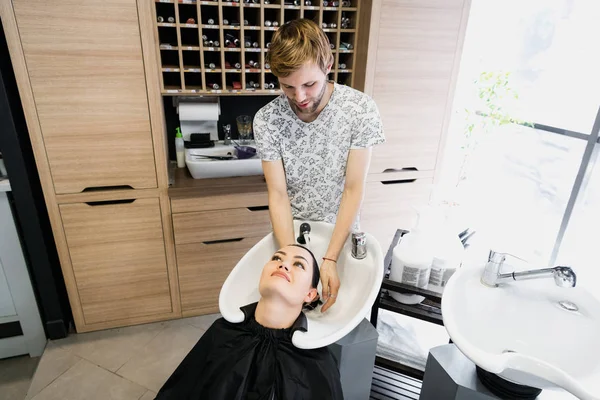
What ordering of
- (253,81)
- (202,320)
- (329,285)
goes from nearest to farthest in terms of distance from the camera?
1. (329,285)
2. (253,81)
3. (202,320)

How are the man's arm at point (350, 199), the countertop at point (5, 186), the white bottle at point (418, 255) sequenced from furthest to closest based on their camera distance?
the countertop at point (5, 186), the white bottle at point (418, 255), the man's arm at point (350, 199)

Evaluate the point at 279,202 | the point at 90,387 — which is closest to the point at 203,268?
the point at 90,387

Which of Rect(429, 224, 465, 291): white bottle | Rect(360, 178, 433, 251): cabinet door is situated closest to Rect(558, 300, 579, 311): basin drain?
Rect(429, 224, 465, 291): white bottle

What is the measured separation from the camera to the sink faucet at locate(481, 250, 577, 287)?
1035 mm

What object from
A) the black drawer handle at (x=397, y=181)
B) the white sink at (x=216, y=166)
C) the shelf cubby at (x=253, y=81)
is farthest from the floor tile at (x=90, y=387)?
the black drawer handle at (x=397, y=181)

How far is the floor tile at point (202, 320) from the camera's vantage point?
2.21 meters

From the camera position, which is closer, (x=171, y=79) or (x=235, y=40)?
(x=235, y=40)

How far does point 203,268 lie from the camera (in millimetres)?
2168

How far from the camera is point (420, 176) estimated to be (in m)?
2.42

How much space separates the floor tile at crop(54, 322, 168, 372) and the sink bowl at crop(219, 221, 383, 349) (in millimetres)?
1122

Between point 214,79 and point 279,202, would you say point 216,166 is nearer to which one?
point 214,79

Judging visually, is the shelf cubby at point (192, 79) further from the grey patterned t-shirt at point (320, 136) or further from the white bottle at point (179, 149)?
the grey patterned t-shirt at point (320, 136)

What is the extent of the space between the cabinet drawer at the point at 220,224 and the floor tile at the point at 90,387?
0.72 meters

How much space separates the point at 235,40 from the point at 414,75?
1.00 metres
